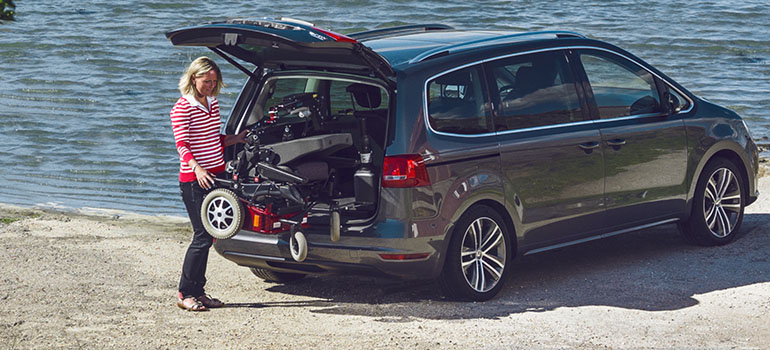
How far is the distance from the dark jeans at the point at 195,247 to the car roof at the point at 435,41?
1.48 m

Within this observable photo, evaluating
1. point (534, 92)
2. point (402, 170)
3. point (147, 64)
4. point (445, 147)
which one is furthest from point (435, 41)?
point (147, 64)

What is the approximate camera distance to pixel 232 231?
695 centimetres

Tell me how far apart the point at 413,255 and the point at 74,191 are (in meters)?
8.09

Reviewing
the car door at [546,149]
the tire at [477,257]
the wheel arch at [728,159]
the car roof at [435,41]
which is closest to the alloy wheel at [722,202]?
the wheel arch at [728,159]

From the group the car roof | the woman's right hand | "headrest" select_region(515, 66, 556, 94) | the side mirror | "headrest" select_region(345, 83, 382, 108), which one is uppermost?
the car roof

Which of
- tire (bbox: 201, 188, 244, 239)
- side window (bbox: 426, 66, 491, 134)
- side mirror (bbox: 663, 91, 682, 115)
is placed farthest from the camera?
side mirror (bbox: 663, 91, 682, 115)

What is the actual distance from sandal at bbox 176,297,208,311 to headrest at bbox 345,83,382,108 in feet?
5.49

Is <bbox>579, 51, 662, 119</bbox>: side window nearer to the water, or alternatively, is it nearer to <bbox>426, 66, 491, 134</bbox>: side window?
<bbox>426, 66, 491, 134</bbox>: side window

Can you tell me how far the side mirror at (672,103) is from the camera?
8.51m

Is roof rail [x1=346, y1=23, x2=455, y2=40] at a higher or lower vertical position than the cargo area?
higher

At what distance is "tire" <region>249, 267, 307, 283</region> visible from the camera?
830 centimetres

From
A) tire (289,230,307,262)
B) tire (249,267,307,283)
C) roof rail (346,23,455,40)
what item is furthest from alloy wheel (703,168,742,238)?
tire (289,230,307,262)

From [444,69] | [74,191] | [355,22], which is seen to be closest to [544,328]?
[444,69]

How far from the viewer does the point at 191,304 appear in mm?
7414
